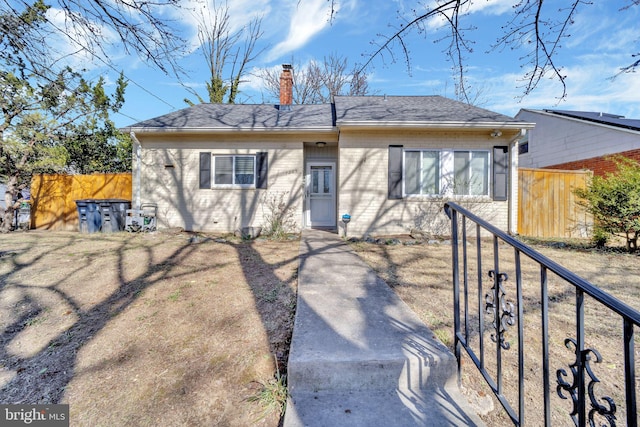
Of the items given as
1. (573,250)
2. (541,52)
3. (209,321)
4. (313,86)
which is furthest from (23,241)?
(313,86)

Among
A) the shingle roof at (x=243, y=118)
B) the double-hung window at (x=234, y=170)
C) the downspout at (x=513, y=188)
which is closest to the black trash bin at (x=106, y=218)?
the shingle roof at (x=243, y=118)

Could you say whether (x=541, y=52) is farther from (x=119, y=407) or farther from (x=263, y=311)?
(x=119, y=407)

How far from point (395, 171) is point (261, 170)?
379cm

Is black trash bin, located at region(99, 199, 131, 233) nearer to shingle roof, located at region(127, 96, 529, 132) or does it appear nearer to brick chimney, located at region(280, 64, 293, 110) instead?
shingle roof, located at region(127, 96, 529, 132)

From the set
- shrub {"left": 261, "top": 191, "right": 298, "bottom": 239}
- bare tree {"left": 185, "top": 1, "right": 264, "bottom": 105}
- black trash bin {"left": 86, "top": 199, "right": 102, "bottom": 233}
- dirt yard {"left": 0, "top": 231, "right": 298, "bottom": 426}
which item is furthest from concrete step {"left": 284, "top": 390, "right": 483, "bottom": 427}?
bare tree {"left": 185, "top": 1, "right": 264, "bottom": 105}

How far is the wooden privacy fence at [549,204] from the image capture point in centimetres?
809

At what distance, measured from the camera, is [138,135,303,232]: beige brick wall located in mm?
8336

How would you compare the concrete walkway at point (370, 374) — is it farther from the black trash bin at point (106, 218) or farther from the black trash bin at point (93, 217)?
the black trash bin at point (93, 217)

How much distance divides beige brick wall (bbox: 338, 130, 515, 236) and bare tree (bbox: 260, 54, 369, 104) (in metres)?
13.1

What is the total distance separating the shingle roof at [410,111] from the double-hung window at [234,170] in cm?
297

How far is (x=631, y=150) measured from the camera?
9633mm

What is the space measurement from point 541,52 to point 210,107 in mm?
9799

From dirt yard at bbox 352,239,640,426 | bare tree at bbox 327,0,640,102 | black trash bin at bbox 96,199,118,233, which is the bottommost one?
dirt yard at bbox 352,239,640,426

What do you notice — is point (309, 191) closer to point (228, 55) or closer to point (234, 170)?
point (234, 170)
